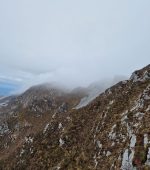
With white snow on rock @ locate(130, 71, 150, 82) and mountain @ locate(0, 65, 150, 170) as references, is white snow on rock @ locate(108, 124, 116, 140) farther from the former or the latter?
white snow on rock @ locate(130, 71, 150, 82)

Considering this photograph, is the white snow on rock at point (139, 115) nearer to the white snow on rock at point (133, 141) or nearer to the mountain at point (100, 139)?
the mountain at point (100, 139)

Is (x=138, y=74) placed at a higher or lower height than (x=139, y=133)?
higher

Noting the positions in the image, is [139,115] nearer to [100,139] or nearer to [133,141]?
[100,139]

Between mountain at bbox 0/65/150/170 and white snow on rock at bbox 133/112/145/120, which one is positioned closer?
mountain at bbox 0/65/150/170

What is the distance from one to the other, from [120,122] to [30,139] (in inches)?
1579

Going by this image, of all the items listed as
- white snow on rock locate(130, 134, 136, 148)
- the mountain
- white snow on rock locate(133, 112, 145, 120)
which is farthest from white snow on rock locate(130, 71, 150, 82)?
white snow on rock locate(130, 134, 136, 148)

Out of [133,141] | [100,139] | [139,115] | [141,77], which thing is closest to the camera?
[133,141]

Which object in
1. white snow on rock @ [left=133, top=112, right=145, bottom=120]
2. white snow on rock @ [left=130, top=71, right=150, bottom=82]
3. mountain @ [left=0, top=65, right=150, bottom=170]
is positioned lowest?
mountain @ [left=0, top=65, right=150, bottom=170]

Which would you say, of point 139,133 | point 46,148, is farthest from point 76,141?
point 139,133

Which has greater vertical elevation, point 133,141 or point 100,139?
point 133,141

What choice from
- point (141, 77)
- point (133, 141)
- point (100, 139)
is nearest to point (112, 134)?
point (100, 139)

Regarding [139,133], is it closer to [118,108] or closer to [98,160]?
[98,160]

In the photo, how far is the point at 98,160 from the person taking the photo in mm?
51438

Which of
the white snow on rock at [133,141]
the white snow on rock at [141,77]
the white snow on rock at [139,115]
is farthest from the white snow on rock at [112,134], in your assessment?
the white snow on rock at [141,77]
